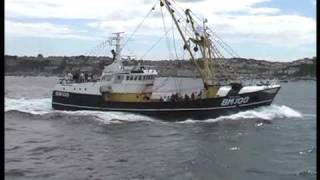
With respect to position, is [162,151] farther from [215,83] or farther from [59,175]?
[215,83]

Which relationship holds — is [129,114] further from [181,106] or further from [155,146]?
[155,146]

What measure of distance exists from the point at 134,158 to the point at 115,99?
15.6 m

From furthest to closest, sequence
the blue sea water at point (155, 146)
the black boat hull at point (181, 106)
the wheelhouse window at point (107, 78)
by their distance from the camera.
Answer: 1. the wheelhouse window at point (107, 78)
2. the black boat hull at point (181, 106)
3. the blue sea water at point (155, 146)

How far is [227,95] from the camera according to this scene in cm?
3344

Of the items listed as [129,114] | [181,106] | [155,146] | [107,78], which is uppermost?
[107,78]

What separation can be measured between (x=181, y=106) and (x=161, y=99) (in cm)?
166

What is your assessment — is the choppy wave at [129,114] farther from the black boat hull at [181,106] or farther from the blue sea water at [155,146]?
the black boat hull at [181,106]

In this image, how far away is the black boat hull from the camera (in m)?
32.9

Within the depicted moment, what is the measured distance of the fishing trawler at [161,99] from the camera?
108 feet

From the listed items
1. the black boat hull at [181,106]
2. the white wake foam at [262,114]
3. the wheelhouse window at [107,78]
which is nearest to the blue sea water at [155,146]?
the white wake foam at [262,114]

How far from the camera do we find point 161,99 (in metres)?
33.9

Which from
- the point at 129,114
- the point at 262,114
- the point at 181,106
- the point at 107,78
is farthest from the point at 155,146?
the point at 107,78

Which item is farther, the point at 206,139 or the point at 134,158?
the point at 206,139
